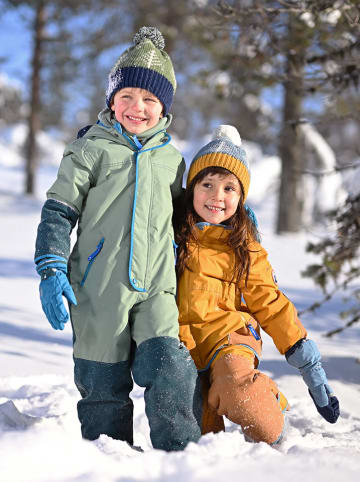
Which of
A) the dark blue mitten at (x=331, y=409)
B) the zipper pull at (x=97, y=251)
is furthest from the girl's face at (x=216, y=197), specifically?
the dark blue mitten at (x=331, y=409)

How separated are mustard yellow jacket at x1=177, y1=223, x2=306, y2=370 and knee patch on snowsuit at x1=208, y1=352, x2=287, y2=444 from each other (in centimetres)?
12

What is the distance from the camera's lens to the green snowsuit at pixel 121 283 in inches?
81.9

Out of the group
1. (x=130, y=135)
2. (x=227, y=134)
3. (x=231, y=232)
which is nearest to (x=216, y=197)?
(x=231, y=232)

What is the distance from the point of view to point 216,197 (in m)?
2.39

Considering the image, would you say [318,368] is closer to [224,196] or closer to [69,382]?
[224,196]

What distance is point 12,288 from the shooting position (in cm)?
577

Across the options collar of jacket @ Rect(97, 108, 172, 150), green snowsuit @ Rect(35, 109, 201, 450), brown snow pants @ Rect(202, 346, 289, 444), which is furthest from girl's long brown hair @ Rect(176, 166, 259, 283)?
brown snow pants @ Rect(202, 346, 289, 444)

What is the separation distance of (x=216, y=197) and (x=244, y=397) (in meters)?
0.89

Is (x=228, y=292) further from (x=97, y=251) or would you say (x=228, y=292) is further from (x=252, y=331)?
(x=97, y=251)

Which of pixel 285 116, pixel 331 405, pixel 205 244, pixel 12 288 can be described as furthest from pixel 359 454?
pixel 285 116

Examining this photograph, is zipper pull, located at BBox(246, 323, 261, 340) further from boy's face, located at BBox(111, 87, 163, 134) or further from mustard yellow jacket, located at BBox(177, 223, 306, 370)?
boy's face, located at BBox(111, 87, 163, 134)

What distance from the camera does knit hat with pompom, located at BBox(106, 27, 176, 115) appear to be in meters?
2.36

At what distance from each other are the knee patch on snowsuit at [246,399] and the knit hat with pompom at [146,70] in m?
1.24

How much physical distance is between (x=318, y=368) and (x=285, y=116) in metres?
9.16
